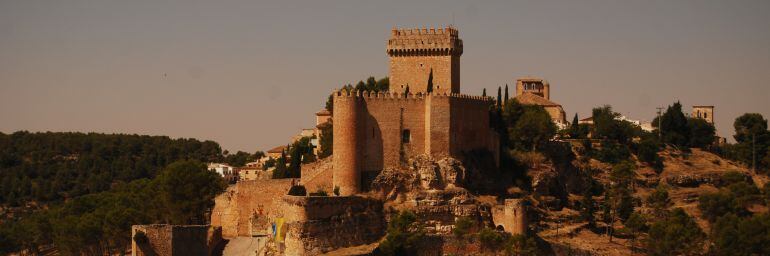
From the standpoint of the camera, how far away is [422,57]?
63.5 metres

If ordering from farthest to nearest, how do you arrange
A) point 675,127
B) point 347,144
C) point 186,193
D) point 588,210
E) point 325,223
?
point 675,127, point 588,210, point 186,193, point 347,144, point 325,223

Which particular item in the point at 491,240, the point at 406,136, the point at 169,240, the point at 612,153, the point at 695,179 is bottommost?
the point at 169,240

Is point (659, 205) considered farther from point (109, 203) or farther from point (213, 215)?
point (109, 203)

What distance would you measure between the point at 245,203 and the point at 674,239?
21042 mm

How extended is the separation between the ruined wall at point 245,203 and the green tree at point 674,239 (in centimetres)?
1802

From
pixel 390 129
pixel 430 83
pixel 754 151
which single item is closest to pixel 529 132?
pixel 430 83

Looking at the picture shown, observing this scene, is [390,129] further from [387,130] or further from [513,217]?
[513,217]

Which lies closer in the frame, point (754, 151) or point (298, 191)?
point (298, 191)

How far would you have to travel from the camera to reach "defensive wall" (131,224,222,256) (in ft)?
192

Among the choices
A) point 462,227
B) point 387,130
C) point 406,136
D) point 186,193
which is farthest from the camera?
point 186,193

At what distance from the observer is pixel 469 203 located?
191ft

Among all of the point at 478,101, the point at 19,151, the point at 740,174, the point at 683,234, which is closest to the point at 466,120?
the point at 478,101

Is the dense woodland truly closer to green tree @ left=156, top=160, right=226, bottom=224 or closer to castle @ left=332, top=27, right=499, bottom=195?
green tree @ left=156, top=160, right=226, bottom=224

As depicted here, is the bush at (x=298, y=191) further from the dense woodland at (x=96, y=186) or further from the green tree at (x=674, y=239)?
the green tree at (x=674, y=239)
